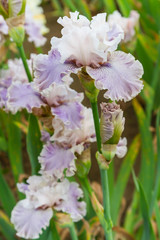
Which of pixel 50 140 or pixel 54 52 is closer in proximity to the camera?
pixel 54 52

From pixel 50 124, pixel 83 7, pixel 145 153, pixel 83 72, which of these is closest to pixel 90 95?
pixel 83 72

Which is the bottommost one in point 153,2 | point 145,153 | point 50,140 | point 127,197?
point 127,197

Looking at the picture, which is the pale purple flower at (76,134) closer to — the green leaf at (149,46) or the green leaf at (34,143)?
the green leaf at (34,143)

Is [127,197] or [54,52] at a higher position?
[54,52]

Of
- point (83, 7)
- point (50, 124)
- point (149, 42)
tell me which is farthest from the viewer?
point (149, 42)

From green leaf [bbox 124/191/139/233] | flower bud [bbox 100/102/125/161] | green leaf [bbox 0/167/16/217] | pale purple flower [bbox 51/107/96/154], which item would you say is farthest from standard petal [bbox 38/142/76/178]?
green leaf [bbox 124/191/139/233]

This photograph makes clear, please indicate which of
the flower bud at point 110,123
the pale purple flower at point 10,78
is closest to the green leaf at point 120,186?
the pale purple flower at point 10,78

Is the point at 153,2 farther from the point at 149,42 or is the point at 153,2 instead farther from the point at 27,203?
the point at 27,203
